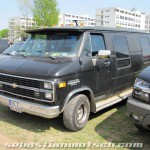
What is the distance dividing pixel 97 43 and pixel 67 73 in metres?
1.41

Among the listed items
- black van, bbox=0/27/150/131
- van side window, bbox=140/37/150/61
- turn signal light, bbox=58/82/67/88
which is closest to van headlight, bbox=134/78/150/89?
black van, bbox=0/27/150/131

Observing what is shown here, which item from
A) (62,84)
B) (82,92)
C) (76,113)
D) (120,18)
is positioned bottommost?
(76,113)

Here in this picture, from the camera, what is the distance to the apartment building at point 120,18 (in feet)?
404

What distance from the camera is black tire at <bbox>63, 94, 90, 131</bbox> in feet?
16.0

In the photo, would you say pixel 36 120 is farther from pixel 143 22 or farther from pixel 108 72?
pixel 143 22

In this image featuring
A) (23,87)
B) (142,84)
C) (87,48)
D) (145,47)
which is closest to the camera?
(142,84)

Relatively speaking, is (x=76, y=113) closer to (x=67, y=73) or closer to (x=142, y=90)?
(x=67, y=73)

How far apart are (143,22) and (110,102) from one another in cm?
14811

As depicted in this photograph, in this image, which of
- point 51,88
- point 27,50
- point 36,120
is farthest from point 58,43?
point 36,120

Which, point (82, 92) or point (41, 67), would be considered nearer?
point (41, 67)

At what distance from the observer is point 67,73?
4.71m

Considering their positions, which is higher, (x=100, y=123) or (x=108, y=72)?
(x=108, y=72)

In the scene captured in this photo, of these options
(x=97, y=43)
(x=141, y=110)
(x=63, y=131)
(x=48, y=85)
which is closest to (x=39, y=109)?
(x=48, y=85)

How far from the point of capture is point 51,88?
453 centimetres
